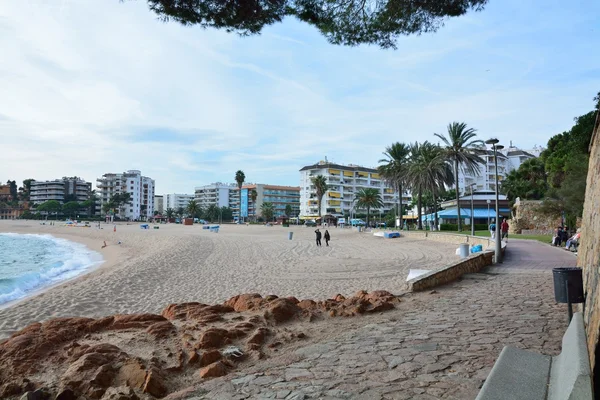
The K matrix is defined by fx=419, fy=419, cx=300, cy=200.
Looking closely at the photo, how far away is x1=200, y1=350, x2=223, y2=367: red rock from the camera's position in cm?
479

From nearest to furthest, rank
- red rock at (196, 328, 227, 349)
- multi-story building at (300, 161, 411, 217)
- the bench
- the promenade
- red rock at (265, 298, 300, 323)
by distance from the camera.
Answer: the bench, the promenade, red rock at (196, 328, 227, 349), red rock at (265, 298, 300, 323), multi-story building at (300, 161, 411, 217)

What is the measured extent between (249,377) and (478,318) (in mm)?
3924

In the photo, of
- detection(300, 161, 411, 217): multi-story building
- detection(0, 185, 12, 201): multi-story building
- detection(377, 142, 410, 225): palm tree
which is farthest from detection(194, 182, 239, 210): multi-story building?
detection(377, 142, 410, 225): palm tree

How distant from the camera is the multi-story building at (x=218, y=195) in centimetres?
16800

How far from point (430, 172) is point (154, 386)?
42375mm

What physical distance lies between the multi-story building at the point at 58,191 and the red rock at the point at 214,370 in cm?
16644

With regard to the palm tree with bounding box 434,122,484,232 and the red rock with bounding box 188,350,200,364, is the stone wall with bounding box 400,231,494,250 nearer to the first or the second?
the palm tree with bounding box 434,122,484,232

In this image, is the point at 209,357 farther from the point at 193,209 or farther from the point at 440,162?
the point at 193,209

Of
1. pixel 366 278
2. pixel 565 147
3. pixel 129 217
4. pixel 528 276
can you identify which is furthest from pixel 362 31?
pixel 129 217

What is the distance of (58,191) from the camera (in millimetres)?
149375

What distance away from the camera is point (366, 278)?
49.4ft

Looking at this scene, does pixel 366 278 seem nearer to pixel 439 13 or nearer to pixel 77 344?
pixel 439 13

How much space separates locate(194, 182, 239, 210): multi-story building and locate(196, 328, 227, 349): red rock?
16355 cm

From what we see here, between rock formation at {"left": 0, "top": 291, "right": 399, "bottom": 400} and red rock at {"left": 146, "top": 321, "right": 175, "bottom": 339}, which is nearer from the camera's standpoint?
rock formation at {"left": 0, "top": 291, "right": 399, "bottom": 400}
